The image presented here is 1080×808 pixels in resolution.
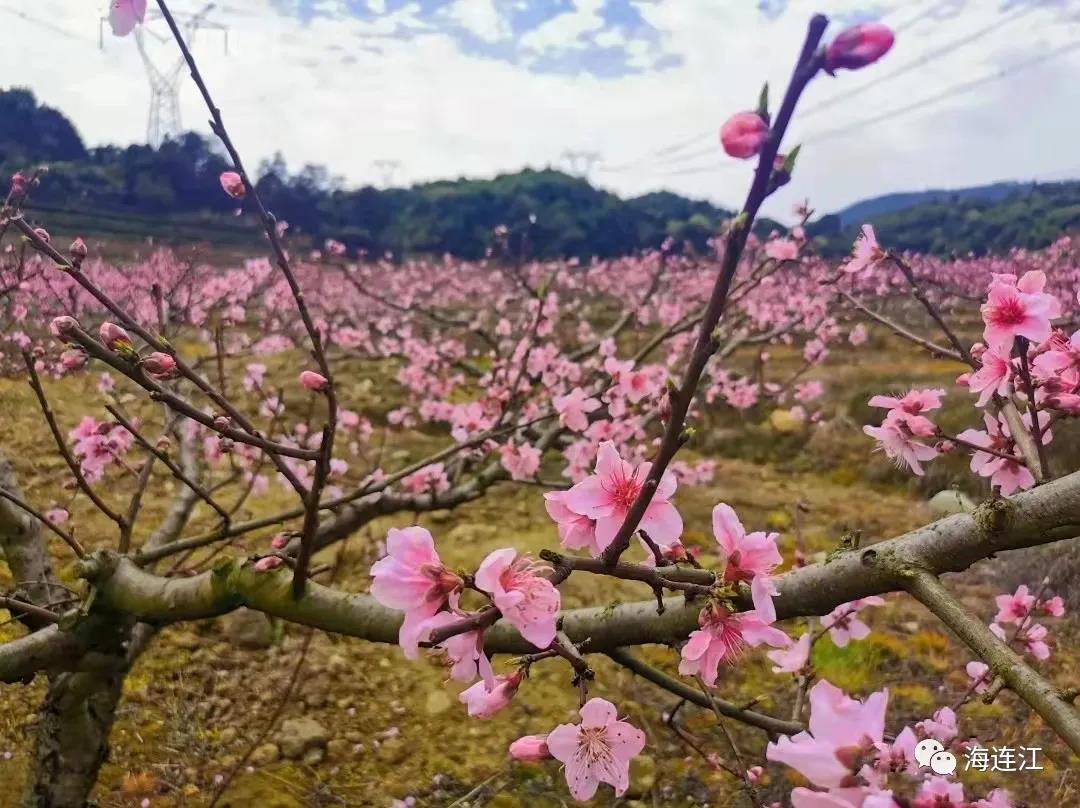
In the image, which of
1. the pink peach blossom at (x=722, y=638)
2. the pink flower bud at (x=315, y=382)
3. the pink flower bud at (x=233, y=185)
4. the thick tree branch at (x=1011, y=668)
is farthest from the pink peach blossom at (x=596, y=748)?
the pink flower bud at (x=233, y=185)

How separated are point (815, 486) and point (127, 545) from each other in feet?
25.0

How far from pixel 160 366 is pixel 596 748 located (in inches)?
35.8

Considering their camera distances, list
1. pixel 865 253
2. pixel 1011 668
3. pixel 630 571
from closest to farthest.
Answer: pixel 1011 668, pixel 630 571, pixel 865 253

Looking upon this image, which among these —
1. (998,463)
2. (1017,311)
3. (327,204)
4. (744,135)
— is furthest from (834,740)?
(327,204)

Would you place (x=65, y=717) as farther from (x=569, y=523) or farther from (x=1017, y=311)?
(x=1017, y=311)

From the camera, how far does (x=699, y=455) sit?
Answer: 31.7 feet

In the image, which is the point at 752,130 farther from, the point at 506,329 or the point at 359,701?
the point at 506,329

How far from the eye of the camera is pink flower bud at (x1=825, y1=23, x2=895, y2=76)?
1.99 feet

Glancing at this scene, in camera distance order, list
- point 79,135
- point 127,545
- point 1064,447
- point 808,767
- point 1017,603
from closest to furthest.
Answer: point 808,767
point 127,545
point 1017,603
point 1064,447
point 79,135

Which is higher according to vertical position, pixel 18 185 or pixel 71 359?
pixel 18 185

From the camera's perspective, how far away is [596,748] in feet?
3.80

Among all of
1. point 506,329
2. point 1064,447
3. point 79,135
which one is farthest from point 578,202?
point 1064,447

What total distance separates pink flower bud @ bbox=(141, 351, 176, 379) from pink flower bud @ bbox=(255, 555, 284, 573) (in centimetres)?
47

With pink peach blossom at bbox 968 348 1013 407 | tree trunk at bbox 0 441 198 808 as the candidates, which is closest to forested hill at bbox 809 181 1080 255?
pink peach blossom at bbox 968 348 1013 407
